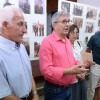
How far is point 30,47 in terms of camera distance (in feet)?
5.70

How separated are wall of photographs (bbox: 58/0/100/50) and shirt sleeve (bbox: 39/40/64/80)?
1196 mm

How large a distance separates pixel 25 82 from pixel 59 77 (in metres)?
0.39

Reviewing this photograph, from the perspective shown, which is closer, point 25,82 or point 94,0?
point 25,82

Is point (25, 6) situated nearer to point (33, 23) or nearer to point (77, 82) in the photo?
point (33, 23)

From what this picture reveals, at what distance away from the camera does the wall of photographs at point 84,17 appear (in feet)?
7.27

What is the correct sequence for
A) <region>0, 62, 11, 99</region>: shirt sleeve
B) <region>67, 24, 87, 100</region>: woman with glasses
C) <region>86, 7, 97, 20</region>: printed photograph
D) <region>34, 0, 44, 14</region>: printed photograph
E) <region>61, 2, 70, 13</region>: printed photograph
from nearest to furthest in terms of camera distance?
<region>0, 62, 11, 99</region>: shirt sleeve < <region>34, 0, 44, 14</region>: printed photograph < <region>67, 24, 87, 100</region>: woman with glasses < <region>61, 2, 70, 13</region>: printed photograph < <region>86, 7, 97, 20</region>: printed photograph

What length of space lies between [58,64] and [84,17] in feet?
5.47

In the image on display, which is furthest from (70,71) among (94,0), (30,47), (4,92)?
(94,0)

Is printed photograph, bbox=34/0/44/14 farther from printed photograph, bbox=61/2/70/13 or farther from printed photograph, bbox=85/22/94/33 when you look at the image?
printed photograph, bbox=85/22/94/33

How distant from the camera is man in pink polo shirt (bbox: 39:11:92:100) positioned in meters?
1.16

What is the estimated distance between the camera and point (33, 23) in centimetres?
169

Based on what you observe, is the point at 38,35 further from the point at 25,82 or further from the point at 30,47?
the point at 25,82

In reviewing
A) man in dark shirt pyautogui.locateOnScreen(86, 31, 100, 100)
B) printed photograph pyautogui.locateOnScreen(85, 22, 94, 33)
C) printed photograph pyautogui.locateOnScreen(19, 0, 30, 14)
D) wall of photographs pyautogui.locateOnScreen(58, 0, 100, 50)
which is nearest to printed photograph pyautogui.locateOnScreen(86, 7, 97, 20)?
wall of photographs pyautogui.locateOnScreen(58, 0, 100, 50)

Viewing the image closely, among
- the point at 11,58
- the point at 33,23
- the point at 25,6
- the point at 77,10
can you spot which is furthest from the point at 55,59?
the point at 77,10
